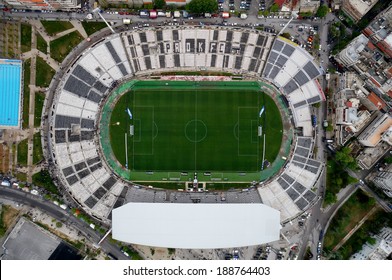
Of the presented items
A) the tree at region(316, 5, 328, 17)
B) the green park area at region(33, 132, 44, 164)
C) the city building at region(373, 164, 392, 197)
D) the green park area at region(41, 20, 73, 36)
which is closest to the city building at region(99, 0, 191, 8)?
the green park area at region(41, 20, 73, 36)

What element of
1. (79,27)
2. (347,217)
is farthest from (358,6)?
(79,27)

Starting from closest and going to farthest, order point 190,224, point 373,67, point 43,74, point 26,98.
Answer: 1. point 190,224
2. point 26,98
3. point 43,74
4. point 373,67

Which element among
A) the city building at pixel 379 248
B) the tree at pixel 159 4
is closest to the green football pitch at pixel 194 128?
the tree at pixel 159 4

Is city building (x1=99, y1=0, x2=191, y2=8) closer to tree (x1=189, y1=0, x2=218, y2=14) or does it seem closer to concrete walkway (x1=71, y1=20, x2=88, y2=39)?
tree (x1=189, y1=0, x2=218, y2=14)

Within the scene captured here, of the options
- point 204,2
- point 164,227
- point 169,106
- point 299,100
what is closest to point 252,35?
point 204,2

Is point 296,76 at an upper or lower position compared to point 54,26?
lower

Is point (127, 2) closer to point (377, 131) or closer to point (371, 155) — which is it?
point (377, 131)

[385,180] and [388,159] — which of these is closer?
[385,180]

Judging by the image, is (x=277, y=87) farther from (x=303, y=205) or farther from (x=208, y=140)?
(x=303, y=205)
